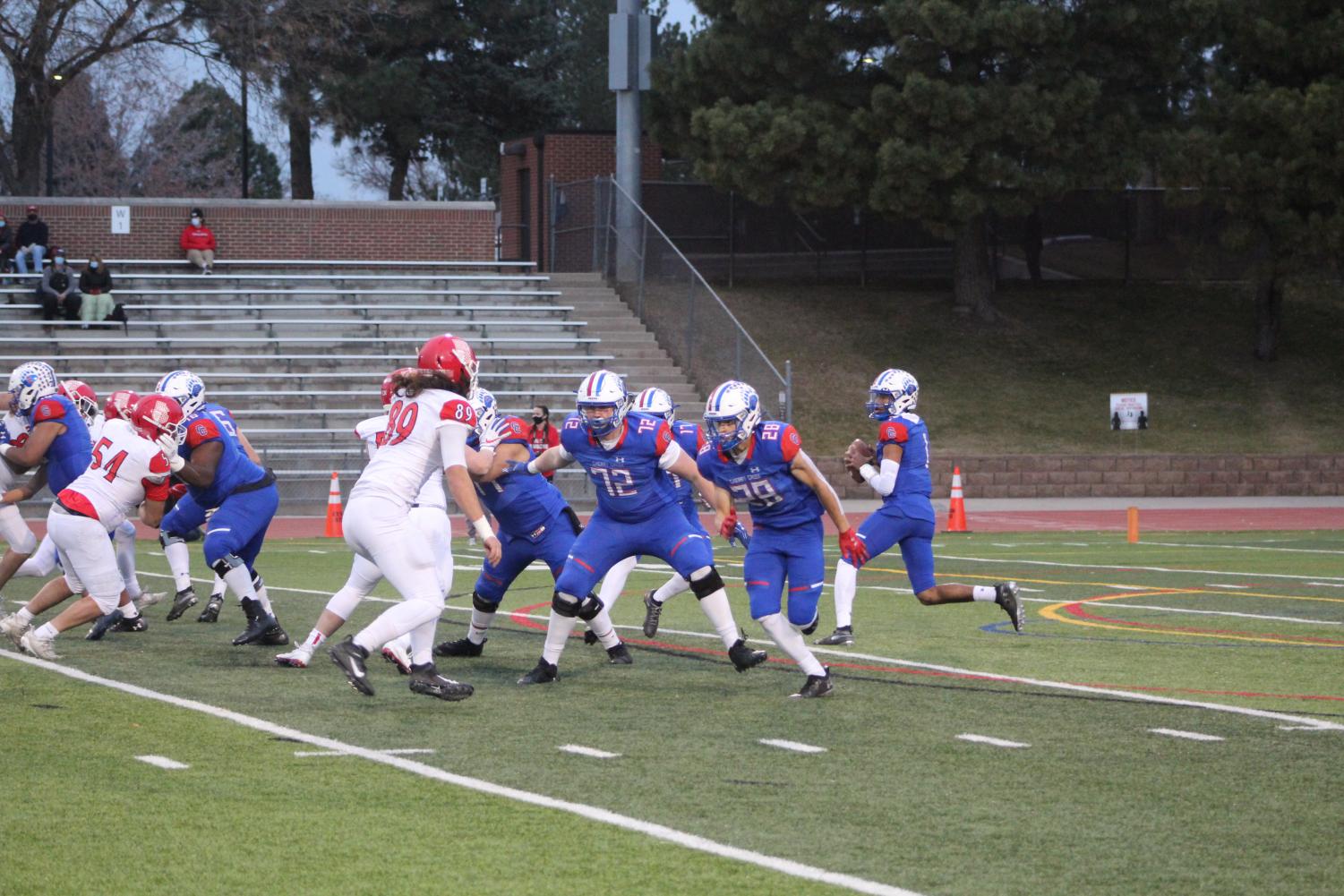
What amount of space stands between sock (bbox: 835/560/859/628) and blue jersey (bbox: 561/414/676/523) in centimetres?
258

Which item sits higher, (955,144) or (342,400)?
(955,144)

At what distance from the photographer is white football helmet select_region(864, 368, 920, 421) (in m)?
12.6

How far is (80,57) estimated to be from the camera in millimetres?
37562

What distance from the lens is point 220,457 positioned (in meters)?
11.9

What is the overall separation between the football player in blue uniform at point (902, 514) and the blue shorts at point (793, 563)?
5.85 ft

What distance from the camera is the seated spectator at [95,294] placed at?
102ft

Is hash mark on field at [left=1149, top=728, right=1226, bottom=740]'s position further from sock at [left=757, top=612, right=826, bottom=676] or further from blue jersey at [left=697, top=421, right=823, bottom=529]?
blue jersey at [left=697, top=421, right=823, bottom=529]

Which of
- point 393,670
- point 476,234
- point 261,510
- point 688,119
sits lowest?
point 393,670

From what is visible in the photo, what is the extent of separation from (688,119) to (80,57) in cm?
1315

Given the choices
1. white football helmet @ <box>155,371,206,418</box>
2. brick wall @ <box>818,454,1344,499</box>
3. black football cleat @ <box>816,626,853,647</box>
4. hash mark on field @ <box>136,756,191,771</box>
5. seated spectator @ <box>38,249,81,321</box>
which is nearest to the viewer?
hash mark on field @ <box>136,756,191,771</box>

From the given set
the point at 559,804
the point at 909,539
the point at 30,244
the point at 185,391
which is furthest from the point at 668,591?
the point at 30,244

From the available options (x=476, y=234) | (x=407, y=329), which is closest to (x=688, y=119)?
(x=476, y=234)

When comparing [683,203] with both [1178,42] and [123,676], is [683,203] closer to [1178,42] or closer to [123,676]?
[1178,42]

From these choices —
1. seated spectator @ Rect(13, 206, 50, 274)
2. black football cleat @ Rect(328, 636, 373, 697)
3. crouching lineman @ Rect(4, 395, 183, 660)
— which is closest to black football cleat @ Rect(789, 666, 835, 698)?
black football cleat @ Rect(328, 636, 373, 697)
